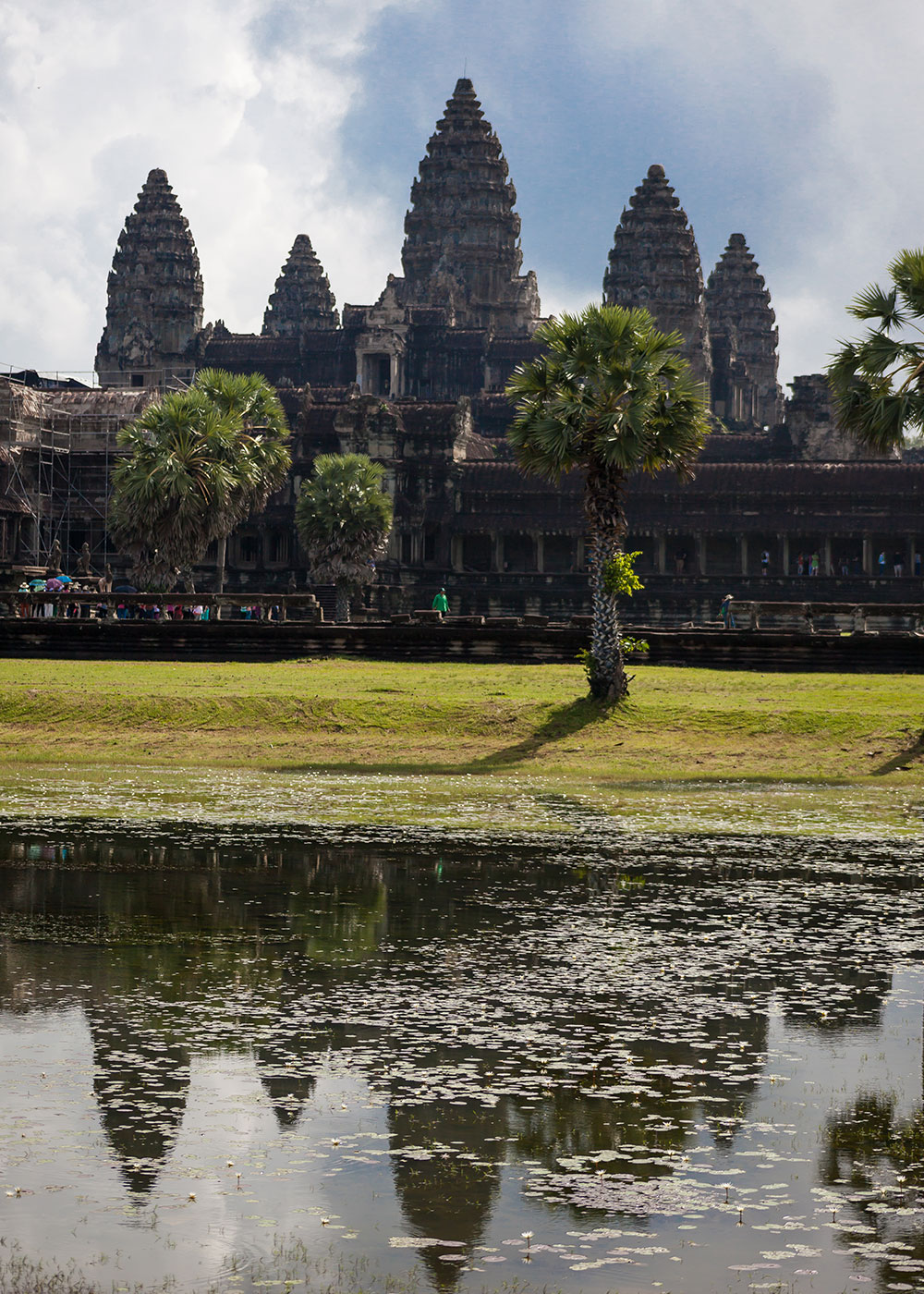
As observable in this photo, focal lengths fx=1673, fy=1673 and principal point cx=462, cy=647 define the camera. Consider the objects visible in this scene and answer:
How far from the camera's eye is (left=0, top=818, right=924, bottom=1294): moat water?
6.93 metres

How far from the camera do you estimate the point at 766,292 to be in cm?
13725

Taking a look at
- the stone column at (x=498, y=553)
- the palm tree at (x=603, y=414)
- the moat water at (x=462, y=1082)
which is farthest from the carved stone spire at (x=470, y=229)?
the moat water at (x=462, y=1082)

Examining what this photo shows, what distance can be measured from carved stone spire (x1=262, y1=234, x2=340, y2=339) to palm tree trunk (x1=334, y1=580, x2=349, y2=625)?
70.5m

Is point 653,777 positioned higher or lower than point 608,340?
lower

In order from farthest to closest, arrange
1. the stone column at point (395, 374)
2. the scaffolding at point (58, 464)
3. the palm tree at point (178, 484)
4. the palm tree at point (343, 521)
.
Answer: the stone column at point (395, 374) < the scaffolding at point (58, 464) < the palm tree at point (343, 521) < the palm tree at point (178, 484)

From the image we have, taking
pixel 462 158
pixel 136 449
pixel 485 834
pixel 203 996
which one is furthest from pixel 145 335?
pixel 203 996

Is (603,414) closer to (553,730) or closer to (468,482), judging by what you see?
(553,730)

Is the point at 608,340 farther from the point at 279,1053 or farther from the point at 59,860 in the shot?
the point at 279,1053

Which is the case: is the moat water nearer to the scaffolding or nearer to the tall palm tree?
the tall palm tree

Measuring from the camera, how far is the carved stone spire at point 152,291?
117 metres

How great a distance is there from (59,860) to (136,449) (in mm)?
33469

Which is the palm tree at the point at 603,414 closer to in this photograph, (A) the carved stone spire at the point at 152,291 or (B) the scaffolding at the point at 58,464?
(B) the scaffolding at the point at 58,464

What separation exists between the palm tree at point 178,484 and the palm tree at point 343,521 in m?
12.1

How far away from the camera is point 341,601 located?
2373 inches
